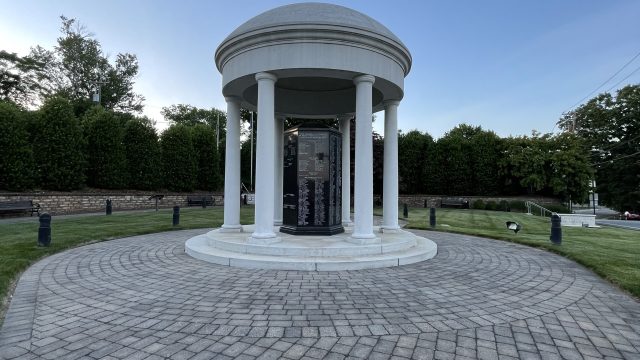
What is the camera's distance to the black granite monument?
10281mm

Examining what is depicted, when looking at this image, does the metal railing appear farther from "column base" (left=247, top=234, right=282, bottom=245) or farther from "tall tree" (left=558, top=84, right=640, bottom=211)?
"column base" (left=247, top=234, right=282, bottom=245)

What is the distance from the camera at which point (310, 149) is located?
1037cm

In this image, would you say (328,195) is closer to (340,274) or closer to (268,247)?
(268,247)

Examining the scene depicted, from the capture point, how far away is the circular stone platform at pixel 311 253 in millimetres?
7285

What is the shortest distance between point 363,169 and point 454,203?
90.0 feet

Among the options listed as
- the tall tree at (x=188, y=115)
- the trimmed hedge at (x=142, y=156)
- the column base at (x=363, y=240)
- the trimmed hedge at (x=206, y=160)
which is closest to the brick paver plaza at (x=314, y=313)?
the column base at (x=363, y=240)

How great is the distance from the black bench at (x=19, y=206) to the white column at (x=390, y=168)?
18.8 m

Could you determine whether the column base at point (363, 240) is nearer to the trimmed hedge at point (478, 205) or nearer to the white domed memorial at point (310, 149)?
the white domed memorial at point (310, 149)


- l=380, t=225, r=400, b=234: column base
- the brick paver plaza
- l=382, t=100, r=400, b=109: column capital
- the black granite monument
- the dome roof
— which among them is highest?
the dome roof

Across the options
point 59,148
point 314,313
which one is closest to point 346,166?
point 314,313

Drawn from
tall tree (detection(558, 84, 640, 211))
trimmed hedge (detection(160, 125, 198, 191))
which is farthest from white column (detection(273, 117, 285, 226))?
tall tree (detection(558, 84, 640, 211))

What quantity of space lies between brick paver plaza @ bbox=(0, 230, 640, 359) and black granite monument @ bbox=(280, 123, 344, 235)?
330cm

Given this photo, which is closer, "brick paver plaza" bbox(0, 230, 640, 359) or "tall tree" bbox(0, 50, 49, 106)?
"brick paver plaza" bbox(0, 230, 640, 359)

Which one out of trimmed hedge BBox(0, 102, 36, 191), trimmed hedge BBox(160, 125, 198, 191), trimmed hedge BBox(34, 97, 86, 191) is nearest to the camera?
trimmed hedge BBox(0, 102, 36, 191)
